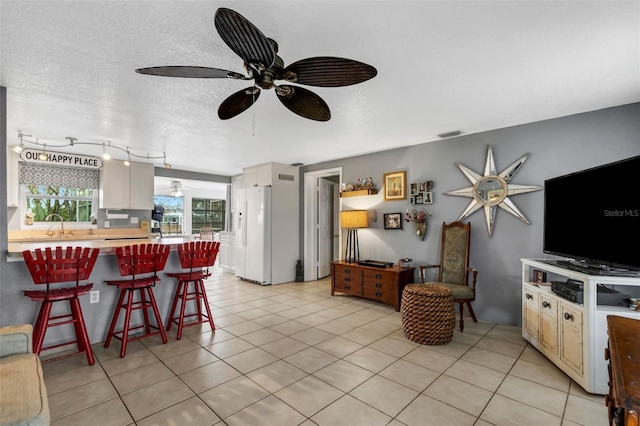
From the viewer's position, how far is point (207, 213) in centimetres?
998

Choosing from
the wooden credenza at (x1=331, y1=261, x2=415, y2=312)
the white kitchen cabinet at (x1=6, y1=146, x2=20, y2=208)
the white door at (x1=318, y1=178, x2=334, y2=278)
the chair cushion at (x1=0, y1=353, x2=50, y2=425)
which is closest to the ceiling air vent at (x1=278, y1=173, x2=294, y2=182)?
the white door at (x1=318, y1=178, x2=334, y2=278)

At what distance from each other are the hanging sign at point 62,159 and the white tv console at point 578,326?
657 cm

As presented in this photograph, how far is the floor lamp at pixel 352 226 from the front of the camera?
463 centimetres

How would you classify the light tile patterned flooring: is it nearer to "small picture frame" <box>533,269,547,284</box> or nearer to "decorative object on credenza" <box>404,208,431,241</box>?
"small picture frame" <box>533,269,547,284</box>

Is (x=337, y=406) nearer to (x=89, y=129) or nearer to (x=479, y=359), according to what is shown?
(x=479, y=359)

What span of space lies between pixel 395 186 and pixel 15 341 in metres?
4.26

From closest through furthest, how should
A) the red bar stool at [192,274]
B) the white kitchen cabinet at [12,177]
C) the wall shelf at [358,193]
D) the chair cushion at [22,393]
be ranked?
the chair cushion at [22,393], the red bar stool at [192,274], the white kitchen cabinet at [12,177], the wall shelf at [358,193]

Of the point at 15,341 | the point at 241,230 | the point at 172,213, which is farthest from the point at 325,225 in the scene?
the point at 172,213

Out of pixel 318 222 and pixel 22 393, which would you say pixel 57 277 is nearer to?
pixel 22 393

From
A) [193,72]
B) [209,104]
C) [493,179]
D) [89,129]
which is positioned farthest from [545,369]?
[89,129]

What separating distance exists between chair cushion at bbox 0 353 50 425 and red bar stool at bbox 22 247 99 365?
0.87 metres

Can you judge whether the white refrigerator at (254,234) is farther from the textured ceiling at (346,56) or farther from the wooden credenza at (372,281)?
the textured ceiling at (346,56)

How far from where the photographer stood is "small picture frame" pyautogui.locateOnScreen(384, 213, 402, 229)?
177 inches

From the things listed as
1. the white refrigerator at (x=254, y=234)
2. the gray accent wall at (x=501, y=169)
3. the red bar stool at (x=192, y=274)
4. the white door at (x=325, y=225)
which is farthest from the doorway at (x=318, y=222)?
the red bar stool at (x=192, y=274)
